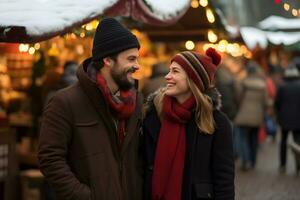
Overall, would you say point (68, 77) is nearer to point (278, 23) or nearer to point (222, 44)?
point (222, 44)

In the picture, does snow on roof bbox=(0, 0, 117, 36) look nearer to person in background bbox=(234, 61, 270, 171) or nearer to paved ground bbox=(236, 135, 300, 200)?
paved ground bbox=(236, 135, 300, 200)

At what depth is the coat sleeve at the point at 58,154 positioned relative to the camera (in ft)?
12.5

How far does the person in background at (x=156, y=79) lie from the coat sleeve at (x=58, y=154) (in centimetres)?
594

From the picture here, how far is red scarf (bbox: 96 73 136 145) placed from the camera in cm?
392

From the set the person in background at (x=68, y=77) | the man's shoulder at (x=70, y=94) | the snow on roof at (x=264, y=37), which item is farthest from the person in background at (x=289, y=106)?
the man's shoulder at (x=70, y=94)

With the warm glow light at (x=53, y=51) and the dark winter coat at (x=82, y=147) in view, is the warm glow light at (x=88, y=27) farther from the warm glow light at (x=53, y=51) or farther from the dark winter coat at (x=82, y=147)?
the dark winter coat at (x=82, y=147)

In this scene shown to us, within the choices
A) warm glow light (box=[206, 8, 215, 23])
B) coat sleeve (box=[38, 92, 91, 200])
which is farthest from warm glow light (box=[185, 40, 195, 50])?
coat sleeve (box=[38, 92, 91, 200])

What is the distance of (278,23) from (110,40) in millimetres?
11388

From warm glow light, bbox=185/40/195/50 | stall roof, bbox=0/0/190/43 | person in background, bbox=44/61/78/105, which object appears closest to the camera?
stall roof, bbox=0/0/190/43

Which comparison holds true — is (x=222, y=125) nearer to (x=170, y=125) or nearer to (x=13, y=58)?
(x=170, y=125)

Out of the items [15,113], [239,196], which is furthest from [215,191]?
[15,113]

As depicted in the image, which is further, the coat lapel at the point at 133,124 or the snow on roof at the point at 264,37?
the snow on roof at the point at 264,37

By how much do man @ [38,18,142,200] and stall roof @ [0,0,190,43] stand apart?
129 centimetres

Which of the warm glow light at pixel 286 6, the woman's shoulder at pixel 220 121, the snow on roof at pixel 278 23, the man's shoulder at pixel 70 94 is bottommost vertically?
the snow on roof at pixel 278 23
